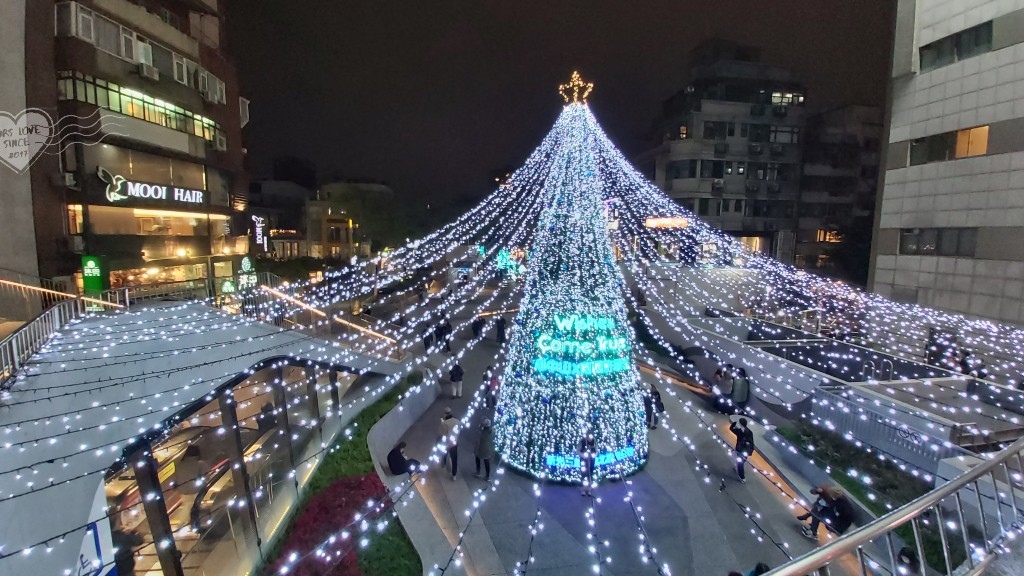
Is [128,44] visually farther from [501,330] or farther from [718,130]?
[718,130]

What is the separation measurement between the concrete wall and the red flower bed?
12.5m

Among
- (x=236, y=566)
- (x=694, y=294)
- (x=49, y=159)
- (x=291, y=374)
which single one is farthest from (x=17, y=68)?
(x=694, y=294)

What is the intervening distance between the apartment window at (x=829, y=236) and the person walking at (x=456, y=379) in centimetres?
2736

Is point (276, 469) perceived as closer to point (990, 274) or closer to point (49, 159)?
point (49, 159)

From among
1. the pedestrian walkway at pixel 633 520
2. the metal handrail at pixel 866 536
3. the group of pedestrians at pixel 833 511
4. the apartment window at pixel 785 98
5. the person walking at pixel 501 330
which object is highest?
the apartment window at pixel 785 98

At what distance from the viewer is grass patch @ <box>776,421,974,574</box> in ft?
20.3

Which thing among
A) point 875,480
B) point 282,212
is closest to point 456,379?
point 875,480

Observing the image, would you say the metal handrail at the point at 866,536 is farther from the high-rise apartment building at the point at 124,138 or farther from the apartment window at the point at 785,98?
the apartment window at the point at 785,98

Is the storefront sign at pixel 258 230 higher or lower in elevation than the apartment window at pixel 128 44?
lower

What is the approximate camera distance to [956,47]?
44.9ft

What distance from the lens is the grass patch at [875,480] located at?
6195 millimetres

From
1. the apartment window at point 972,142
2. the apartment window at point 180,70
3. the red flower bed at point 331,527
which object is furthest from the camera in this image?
the apartment window at point 180,70

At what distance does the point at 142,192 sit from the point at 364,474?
15.1m

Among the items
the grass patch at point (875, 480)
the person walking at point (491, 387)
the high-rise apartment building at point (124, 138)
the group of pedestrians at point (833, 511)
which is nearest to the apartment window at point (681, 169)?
the grass patch at point (875, 480)
